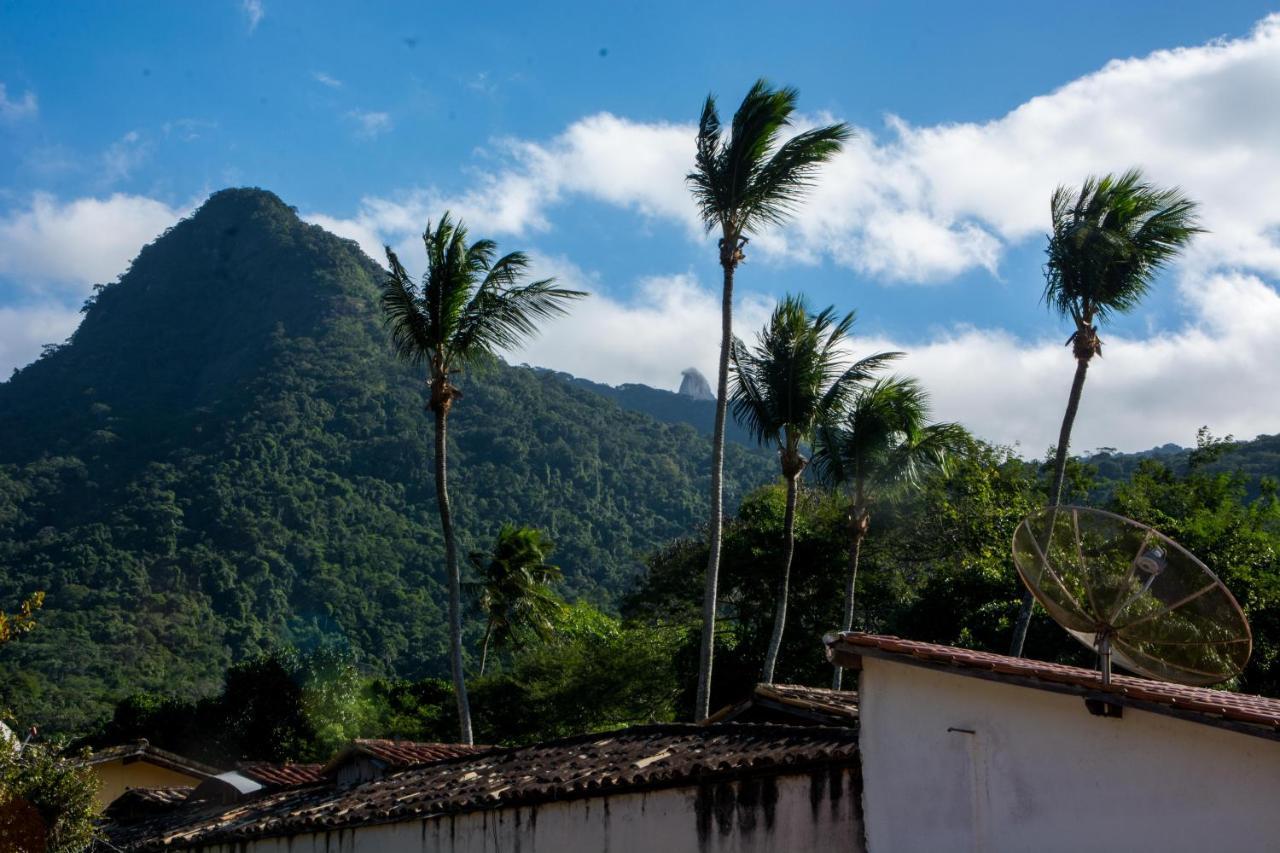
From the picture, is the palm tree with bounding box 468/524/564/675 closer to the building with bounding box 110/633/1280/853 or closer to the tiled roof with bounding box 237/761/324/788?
the tiled roof with bounding box 237/761/324/788

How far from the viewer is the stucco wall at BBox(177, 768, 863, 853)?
1088cm

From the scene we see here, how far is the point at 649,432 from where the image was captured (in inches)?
4503

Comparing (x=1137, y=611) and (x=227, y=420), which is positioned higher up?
(x=227, y=420)

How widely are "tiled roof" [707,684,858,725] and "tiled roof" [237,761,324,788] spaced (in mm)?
7037

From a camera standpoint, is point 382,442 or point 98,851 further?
point 382,442

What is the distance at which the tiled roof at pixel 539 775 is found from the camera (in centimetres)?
1145

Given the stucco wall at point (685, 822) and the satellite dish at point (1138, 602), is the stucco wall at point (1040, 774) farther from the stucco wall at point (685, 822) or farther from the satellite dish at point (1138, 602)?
the satellite dish at point (1138, 602)

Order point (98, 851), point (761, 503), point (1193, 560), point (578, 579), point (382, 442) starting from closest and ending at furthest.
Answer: point (1193, 560)
point (98, 851)
point (761, 503)
point (578, 579)
point (382, 442)

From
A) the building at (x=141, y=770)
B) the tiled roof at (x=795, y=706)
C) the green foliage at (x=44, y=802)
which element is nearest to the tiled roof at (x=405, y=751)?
the tiled roof at (x=795, y=706)

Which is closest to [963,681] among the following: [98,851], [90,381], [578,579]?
[98,851]

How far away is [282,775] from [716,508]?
8.37 m

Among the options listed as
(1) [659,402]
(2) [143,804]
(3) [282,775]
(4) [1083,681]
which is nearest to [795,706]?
(4) [1083,681]

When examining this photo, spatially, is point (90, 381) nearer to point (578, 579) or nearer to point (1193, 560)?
point (578, 579)

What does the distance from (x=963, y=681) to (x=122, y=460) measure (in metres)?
97.4
